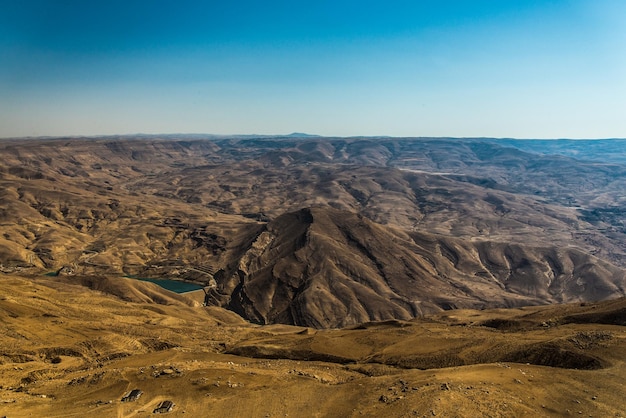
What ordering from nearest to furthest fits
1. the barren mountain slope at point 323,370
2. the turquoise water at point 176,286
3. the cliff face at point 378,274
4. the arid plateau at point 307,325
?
the barren mountain slope at point 323,370 < the arid plateau at point 307,325 < the cliff face at point 378,274 < the turquoise water at point 176,286

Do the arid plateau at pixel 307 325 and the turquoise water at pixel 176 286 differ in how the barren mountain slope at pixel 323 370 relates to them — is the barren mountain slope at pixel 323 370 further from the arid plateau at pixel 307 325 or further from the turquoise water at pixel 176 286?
the turquoise water at pixel 176 286

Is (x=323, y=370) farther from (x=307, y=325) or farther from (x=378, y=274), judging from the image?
(x=378, y=274)

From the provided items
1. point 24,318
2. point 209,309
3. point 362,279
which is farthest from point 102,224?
point 24,318

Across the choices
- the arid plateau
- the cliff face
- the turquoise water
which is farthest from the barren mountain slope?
the turquoise water

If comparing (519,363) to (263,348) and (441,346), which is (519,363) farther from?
(263,348)

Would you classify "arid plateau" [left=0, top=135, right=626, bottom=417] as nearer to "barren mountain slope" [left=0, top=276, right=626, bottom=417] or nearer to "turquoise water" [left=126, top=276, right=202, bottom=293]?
"barren mountain slope" [left=0, top=276, right=626, bottom=417]

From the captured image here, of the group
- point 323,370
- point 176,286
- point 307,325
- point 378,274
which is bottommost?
point 176,286

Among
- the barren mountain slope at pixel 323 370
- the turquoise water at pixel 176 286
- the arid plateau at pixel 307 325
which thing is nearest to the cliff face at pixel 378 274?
the arid plateau at pixel 307 325

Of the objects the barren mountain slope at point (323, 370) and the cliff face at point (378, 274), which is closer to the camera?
the barren mountain slope at point (323, 370)

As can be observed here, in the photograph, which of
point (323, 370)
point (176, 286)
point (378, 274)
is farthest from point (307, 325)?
point (323, 370)
